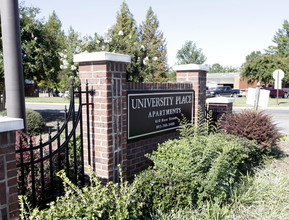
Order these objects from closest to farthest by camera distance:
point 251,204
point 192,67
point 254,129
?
point 251,204 → point 254,129 → point 192,67

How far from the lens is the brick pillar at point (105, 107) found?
3576mm

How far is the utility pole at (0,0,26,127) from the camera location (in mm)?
3904

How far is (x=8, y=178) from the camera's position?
2.55 m

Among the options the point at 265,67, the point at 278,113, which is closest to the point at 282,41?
the point at 265,67

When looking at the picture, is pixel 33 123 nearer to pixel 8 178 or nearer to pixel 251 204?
pixel 8 178

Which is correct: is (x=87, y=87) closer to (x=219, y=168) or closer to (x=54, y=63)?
(x=219, y=168)

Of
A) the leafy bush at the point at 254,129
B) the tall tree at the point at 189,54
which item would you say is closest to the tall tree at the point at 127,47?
the leafy bush at the point at 254,129

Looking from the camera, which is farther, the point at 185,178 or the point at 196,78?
the point at 196,78

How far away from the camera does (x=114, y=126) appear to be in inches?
147

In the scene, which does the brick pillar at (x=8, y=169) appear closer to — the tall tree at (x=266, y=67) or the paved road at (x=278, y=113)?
the paved road at (x=278, y=113)

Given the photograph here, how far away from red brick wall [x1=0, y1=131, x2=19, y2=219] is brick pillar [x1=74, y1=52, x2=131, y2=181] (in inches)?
50.3

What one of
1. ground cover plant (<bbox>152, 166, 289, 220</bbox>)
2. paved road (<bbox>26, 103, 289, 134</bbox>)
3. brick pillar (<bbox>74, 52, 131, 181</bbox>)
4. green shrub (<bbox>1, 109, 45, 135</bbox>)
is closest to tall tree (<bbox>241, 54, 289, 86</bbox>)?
paved road (<bbox>26, 103, 289, 134</bbox>)

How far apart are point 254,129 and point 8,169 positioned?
16.0ft

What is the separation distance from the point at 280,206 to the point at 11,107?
4292mm
